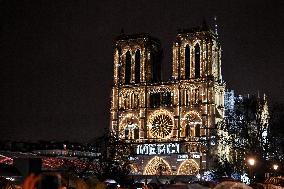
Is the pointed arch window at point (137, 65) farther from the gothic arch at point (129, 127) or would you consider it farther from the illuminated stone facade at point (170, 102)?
the gothic arch at point (129, 127)

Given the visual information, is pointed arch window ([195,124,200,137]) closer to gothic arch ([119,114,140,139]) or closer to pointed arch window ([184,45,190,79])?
pointed arch window ([184,45,190,79])

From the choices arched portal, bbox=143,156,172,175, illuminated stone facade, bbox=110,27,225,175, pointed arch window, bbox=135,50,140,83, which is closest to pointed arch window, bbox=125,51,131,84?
illuminated stone facade, bbox=110,27,225,175

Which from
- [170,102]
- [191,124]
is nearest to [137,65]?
[170,102]

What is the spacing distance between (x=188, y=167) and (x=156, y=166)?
616 cm

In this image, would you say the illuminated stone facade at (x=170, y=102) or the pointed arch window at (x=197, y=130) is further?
the pointed arch window at (x=197, y=130)

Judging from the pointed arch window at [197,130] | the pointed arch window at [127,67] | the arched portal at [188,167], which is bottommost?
the arched portal at [188,167]

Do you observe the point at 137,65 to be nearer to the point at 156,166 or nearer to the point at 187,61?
the point at 187,61

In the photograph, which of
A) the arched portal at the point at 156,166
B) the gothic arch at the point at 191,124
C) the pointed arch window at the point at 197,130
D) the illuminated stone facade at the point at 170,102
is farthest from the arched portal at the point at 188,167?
the gothic arch at the point at 191,124

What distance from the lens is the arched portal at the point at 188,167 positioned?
95312mm

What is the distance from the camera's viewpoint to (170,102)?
101 metres

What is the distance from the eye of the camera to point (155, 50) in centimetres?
10644

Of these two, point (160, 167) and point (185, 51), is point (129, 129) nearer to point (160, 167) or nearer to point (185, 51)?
point (160, 167)

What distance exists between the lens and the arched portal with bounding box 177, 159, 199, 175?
95.3m

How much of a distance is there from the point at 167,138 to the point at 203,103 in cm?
888
